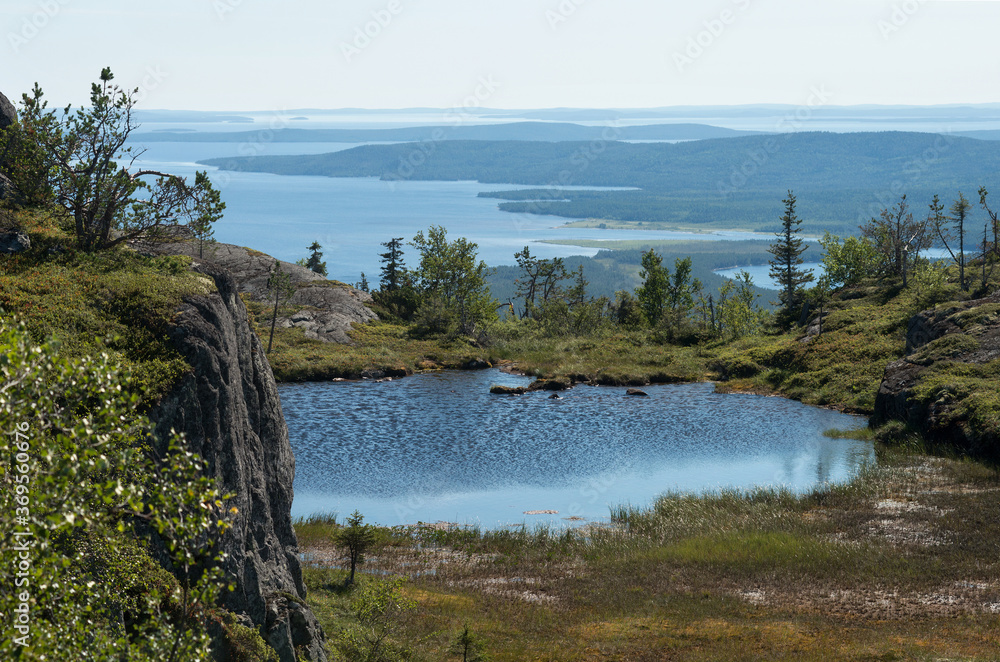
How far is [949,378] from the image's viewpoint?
160ft

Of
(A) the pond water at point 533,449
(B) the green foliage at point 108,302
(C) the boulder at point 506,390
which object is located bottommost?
(A) the pond water at point 533,449

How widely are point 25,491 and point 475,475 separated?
37.8 meters

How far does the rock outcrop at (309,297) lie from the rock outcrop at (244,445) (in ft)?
218

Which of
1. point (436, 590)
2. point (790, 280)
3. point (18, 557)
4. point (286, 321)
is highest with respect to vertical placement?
point (790, 280)

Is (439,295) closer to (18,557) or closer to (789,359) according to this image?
(789,359)

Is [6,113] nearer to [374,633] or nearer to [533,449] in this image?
[374,633]

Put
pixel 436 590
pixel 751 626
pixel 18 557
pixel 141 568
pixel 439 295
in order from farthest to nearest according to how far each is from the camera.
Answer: pixel 439 295 → pixel 436 590 → pixel 751 626 → pixel 141 568 → pixel 18 557

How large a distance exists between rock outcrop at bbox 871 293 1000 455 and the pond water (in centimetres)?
372

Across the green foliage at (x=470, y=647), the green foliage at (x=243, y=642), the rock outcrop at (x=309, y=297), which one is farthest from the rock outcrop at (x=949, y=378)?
the rock outcrop at (x=309, y=297)

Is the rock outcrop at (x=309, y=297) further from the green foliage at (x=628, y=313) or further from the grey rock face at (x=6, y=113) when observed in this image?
the grey rock face at (x=6, y=113)

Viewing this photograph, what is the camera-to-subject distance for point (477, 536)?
33.0 m

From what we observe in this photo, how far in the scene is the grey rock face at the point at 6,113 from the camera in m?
23.7

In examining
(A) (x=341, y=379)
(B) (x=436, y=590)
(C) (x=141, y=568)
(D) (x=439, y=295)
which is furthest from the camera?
(D) (x=439, y=295)

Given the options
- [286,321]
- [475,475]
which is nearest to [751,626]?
[475,475]
